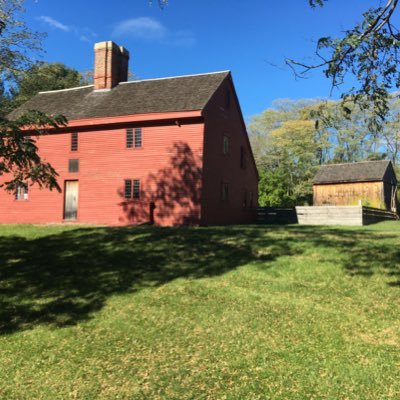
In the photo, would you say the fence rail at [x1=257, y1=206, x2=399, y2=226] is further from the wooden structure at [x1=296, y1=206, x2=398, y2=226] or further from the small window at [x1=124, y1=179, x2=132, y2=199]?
the small window at [x1=124, y1=179, x2=132, y2=199]

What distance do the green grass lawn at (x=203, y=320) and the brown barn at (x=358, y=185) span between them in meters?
31.4

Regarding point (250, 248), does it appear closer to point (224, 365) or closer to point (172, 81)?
point (224, 365)

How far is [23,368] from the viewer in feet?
19.5

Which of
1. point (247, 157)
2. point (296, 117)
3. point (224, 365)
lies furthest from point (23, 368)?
point (296, 117)

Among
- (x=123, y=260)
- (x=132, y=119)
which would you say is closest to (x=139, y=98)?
(x=132, y=119)

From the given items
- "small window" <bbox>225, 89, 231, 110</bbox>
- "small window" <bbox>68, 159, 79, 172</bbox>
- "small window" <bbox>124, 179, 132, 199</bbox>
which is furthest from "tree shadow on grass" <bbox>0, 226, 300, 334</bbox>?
"small window" <bbox>225, 89, 231, 110</bbox>

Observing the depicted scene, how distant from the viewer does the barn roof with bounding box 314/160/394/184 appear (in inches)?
1667

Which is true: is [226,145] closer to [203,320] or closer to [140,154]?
[140,154]

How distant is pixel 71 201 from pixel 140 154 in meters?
5.09

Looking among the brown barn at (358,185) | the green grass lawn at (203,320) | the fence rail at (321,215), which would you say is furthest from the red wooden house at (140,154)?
the brown barn at (358,185)

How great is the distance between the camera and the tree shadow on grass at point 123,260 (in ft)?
28.0

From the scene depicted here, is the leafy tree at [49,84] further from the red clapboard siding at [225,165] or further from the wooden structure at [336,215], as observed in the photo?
the wooden structure at [336,215]

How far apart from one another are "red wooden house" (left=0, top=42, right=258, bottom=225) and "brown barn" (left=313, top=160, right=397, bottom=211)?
21.3 m

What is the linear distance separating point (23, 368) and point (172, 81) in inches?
844
